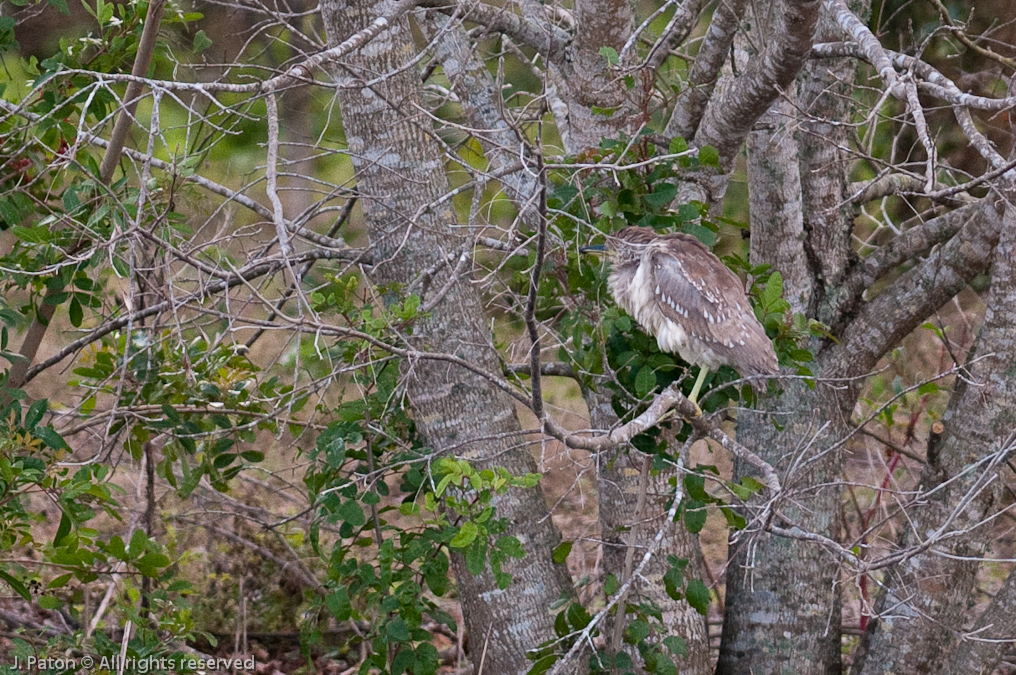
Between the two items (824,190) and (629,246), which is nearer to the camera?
(629,246)

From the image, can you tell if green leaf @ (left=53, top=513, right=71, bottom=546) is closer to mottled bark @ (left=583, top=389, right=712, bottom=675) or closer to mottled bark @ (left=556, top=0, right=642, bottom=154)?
mottled bark @ (left=583, top=389, right=712, bottom=675)

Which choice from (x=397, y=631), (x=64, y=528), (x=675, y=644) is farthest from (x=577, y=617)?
(x=64, y=528)

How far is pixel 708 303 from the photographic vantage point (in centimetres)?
334

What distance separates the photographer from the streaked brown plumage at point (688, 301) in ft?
10.6

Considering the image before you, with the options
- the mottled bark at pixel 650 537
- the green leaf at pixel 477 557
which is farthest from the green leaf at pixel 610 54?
the green leaf at pixel 477 557

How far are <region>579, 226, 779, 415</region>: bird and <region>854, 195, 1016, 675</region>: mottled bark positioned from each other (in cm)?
109

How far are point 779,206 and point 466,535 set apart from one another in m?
2.04

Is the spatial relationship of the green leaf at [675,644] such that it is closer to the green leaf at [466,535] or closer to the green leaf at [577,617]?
the green leaf at [577,617]

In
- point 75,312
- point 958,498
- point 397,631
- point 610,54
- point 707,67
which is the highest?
point 610,54

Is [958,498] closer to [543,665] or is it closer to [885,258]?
[885,258]

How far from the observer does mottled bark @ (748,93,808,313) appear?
4.01m

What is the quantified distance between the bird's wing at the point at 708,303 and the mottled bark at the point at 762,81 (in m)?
0.50

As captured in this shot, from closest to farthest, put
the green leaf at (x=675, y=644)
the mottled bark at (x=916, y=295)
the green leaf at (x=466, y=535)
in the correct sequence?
the green leaf at (x=466, y=535) < the green leaf at (x=675, y=644) < the mottled bark at (x=916, y=295)

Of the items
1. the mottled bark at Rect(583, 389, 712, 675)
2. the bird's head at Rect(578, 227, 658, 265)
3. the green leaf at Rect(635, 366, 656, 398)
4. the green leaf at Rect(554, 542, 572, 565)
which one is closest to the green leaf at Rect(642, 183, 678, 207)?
the bird's head at Rect(578, 227, 658, 265)
